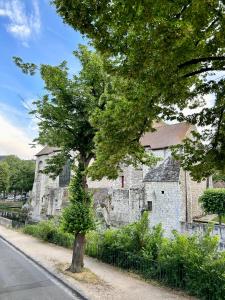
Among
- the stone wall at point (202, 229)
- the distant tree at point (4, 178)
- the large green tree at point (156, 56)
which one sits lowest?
the stone wall at point (202, 229)

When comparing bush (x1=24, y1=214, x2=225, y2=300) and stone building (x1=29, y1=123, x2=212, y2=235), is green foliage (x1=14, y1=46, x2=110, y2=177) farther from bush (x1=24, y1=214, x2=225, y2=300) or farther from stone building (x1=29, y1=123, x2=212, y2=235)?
stone building (x1=29, y1=123, x2=212, y2=235)

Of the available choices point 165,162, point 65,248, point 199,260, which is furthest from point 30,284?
point 165,162

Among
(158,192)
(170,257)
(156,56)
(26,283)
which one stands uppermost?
(156,56)

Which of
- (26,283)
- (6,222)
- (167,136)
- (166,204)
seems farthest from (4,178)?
(26,283)

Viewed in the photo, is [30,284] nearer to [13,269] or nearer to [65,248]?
[13,269]

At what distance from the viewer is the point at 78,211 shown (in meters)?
12.8

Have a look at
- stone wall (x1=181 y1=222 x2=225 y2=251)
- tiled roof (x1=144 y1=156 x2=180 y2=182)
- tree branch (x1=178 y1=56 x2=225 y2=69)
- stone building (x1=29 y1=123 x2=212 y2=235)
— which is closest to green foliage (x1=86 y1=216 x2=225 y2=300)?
tree branch (x1=178 y1=56 x2=225 y2=69)

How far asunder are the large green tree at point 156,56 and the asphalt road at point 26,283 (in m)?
5.00

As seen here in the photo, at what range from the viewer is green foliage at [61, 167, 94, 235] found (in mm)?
12648

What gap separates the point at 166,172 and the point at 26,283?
19.1 metres

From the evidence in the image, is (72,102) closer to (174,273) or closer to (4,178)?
(174,273)

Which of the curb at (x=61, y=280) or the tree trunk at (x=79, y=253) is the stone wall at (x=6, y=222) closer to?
the curb at (x=61, y=280)

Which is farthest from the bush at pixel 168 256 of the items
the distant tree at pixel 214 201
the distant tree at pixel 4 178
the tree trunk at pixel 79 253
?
the distant tree at pixel 4 178

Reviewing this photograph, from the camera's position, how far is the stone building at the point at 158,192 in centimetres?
2614
